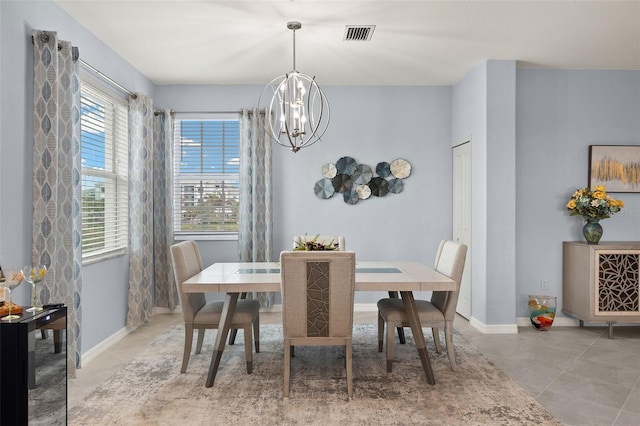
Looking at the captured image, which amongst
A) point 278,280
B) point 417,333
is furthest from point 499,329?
point 278,280

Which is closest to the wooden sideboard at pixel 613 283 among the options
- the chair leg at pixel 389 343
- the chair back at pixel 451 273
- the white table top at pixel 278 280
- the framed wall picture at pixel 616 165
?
the framed wall picture at pixel 616 165

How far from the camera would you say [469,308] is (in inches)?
191

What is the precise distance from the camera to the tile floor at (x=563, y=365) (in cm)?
280

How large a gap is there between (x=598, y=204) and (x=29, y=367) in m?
4.64

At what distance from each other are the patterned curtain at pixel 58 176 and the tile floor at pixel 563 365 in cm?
62

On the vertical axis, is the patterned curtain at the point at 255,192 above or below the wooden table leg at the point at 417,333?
above

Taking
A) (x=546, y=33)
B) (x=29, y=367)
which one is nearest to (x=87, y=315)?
(x=29, y=367)

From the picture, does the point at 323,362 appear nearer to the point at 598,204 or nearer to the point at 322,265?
the point at 322,265

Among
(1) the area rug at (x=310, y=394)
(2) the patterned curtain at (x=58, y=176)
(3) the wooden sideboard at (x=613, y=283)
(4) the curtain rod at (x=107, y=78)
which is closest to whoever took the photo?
(1) the area rug at (x=310, y=394)

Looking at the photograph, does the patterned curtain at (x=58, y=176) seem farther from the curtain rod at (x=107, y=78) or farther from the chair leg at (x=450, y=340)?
the chair leg at (x=450, y=340)

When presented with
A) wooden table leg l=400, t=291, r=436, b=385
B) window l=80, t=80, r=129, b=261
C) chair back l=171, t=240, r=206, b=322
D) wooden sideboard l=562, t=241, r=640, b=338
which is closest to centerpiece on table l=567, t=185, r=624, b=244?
wooden sideboard l=562, t=241, r=640, b=338

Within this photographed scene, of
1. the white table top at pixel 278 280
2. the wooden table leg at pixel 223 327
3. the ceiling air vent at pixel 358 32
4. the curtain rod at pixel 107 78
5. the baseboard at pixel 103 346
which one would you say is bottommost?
the baseboard at pixel 103 346

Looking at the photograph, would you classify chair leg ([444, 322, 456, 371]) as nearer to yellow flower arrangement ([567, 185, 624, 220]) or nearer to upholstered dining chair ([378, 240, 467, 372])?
upholstered dining chair ([378, 240, 467, 372])

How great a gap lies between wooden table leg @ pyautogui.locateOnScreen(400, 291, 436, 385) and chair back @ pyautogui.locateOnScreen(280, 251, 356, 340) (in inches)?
19.6
